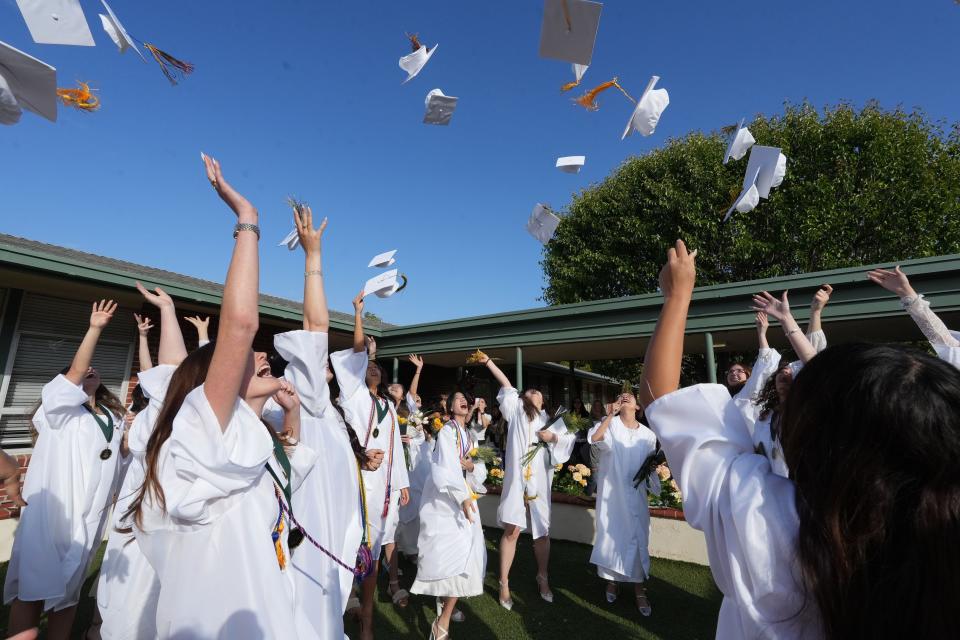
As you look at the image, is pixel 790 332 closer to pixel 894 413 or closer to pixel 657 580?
pixel 894 413

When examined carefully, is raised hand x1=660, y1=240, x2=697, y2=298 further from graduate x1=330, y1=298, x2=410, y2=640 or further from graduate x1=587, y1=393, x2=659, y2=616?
graduate x1=587, y1=393, x2=659, y2=616

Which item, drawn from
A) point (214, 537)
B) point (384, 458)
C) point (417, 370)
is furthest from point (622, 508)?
point (214, 537)

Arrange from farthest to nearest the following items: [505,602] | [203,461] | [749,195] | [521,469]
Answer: [521,469] < [505,602] < [749,195] < [203,461]

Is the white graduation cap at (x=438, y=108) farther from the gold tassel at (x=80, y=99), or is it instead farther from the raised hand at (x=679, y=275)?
the raised hand at (x=679, y=275)

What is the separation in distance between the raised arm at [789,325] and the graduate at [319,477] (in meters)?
2.37

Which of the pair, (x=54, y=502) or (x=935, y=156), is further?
(x=935, y=156)

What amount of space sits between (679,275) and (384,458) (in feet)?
12.6

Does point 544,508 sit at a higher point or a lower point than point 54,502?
lower

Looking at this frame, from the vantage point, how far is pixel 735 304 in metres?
7.60

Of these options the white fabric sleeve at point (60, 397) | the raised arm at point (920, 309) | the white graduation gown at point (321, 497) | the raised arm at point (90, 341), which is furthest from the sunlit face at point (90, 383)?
the raised arm at point (920, 309)

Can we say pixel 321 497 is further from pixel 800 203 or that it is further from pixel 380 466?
pixel 800 203

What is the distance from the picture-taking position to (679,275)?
49.4 inches

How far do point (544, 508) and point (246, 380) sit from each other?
4.63 meters

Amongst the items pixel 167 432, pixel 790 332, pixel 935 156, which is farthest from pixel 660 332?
pixel 935 156
